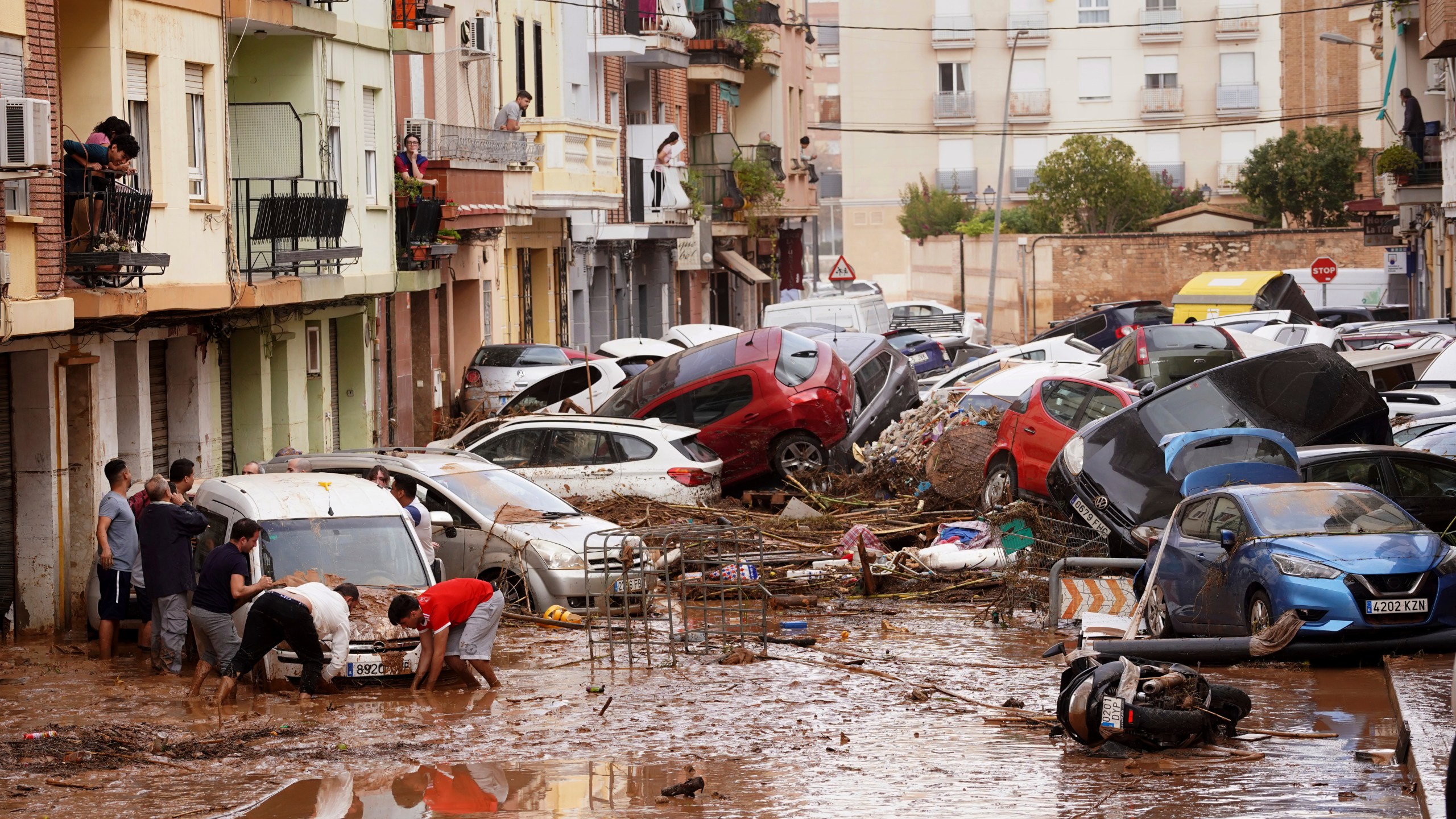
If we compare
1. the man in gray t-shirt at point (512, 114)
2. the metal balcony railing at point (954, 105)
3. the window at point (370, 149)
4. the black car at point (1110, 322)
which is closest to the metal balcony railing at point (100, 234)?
the window at point (370, 149)

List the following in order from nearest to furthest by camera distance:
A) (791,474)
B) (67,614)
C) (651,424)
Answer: (67,614) < (651,424) < (791,474)

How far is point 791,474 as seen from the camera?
76.0ft

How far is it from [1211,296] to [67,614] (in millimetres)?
35369

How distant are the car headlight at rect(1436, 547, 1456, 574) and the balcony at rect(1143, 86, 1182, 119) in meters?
72.1

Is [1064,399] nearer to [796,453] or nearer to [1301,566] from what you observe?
[796,453]

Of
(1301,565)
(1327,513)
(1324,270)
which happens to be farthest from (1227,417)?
(1324,270)

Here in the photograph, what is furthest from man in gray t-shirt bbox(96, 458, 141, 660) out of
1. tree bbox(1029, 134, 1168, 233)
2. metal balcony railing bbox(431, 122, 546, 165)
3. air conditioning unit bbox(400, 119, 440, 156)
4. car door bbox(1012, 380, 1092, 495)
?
tree bbox(1029, 134, 1168, 233)

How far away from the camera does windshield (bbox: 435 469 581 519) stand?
17219 millimetres

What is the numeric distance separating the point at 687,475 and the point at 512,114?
13.9 meters

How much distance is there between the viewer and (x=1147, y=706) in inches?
400

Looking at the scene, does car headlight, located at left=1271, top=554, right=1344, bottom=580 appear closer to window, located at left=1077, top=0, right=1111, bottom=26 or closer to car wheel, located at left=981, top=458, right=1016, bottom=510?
car wheel, located at left=981, top=458, right=1016, bottom=510

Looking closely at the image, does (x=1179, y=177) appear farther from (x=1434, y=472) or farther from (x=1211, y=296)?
(x=1434, y=472)

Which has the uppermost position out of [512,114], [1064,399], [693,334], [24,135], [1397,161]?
[512,114]

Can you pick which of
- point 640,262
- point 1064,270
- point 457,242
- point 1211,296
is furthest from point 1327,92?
point 457,242
